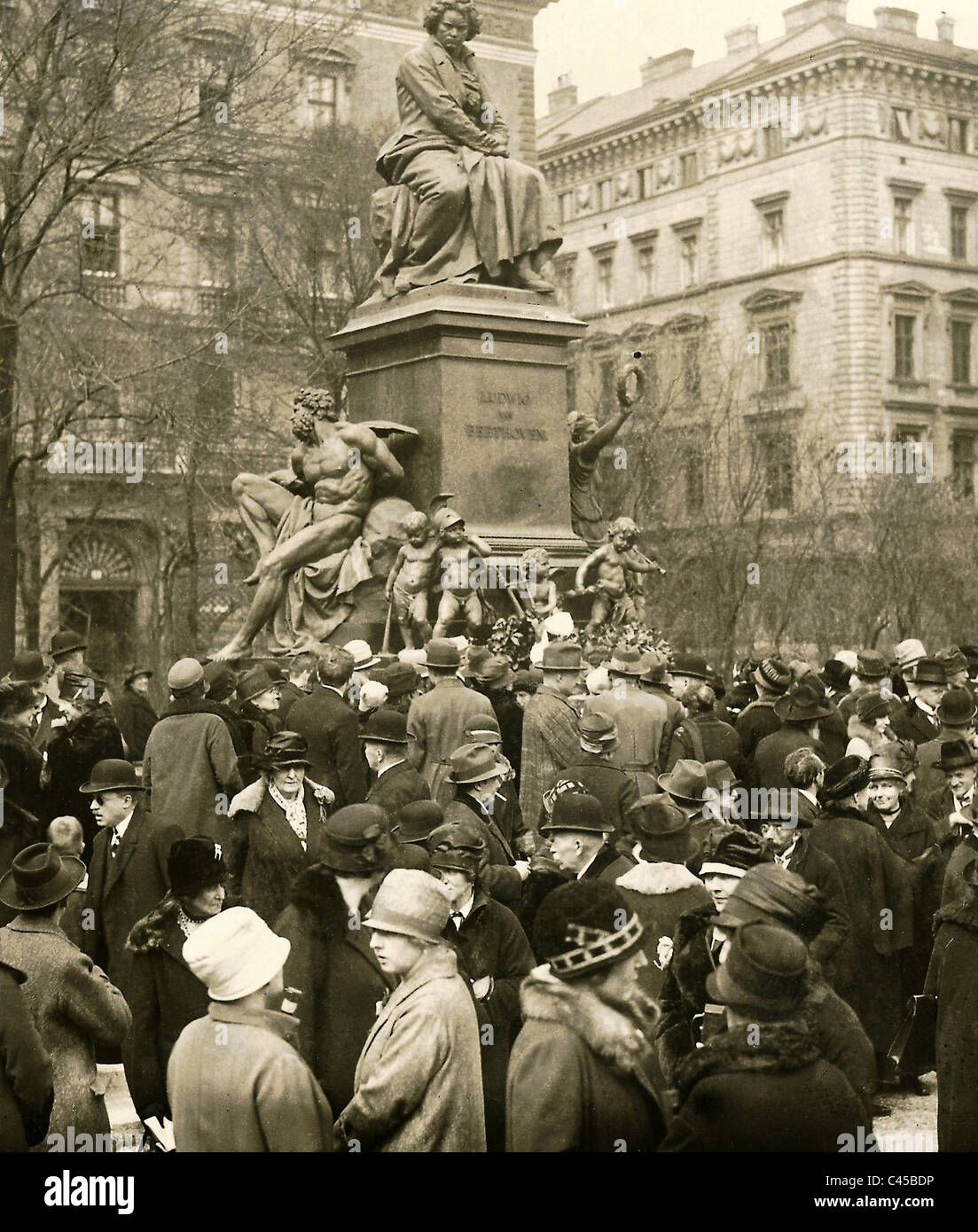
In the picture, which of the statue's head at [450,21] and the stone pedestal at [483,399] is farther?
the statue's head at [450,21]

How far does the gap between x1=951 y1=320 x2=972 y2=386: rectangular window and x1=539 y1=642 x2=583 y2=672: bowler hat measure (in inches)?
2000

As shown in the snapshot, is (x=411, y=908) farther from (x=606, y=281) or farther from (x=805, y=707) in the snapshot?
(x=606, y=281)

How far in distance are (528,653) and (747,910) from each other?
9.91 m

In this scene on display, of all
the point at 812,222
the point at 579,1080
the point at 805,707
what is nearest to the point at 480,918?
the point at 579,1080

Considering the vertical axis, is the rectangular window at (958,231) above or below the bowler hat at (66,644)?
above

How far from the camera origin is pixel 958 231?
200 feet

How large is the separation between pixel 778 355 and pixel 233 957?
5331 centimetres

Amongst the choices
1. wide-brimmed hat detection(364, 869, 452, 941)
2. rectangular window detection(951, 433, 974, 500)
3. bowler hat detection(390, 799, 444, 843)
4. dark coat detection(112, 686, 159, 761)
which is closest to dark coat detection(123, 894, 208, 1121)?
bowler hat detection(390, 799, 444, 843)

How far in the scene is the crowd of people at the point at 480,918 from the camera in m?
5.03

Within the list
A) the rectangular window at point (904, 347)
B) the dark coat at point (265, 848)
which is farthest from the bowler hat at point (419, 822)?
the rectangular window at point (904, 347)

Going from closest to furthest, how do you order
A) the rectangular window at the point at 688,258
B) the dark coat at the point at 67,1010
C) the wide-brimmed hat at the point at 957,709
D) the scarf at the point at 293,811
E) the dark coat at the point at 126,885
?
the dark coat at the point at 67,1010, the dark coat at the point at 126,885, the scarf at the point at 293,811, the wide-brimmed hat at the point at 957,709, the rectangular window at the point at 688,258

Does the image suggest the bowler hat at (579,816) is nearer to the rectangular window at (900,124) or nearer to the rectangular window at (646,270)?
the rectangular window at (900,124)

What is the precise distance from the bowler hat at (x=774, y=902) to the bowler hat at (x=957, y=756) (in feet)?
12.2

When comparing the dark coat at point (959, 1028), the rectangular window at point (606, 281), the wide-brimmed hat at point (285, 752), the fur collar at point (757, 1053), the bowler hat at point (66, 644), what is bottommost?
the dark coat at point (959, 1028)
